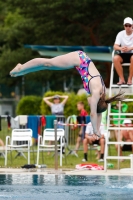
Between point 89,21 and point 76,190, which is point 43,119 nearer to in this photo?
point 76,190

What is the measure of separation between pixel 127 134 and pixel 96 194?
719cm

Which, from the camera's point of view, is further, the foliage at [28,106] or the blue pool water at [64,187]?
the foliage at [28,106]

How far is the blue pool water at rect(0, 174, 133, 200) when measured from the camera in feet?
39.2

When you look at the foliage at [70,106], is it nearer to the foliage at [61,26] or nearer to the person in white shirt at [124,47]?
the foliage at [61,26]

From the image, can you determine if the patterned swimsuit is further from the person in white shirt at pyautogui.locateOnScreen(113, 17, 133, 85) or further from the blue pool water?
the person in white shirt at pyautogui.locateOnScreen(113, 17, 133, 85)

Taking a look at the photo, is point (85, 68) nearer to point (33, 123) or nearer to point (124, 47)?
point (124, 47)

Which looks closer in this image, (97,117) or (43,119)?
(97,117)

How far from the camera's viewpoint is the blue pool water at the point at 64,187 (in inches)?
471

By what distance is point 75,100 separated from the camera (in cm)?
2598

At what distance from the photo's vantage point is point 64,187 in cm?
1339

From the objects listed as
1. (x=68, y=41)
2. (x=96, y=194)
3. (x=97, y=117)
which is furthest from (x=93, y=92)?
(x=68, y=41)

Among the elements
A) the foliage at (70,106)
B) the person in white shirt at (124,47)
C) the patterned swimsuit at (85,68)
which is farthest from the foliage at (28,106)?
the patterned swimsuit at (85,68)

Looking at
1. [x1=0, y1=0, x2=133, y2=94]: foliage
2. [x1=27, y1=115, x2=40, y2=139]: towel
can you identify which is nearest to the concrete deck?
[x1=27, y1=115, x2=40, y2=139]: towel

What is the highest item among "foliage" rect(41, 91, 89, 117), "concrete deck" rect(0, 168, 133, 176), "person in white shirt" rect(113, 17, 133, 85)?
"person in white shirt" rect(113, 17, 133, 85)
